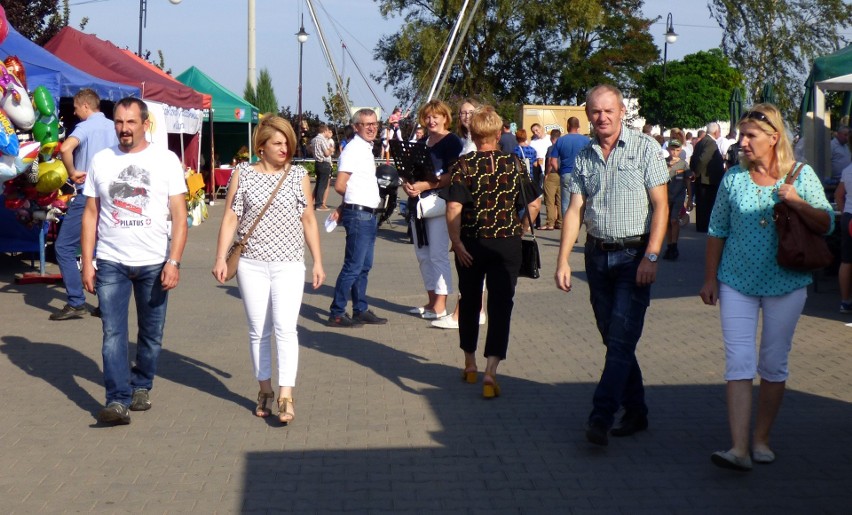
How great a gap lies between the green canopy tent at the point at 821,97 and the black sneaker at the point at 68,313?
866 centimetres

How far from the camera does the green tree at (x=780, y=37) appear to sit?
2303 inches

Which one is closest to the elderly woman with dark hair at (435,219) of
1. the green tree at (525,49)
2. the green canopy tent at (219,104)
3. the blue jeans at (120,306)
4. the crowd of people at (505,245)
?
the crowd of people at (505,245)

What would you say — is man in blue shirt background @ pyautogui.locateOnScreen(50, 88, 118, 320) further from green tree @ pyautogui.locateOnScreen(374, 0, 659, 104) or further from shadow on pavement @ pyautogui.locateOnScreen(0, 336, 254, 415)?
green tree @ pyautogui.locateOnScreen(374, 0, 659, 104)

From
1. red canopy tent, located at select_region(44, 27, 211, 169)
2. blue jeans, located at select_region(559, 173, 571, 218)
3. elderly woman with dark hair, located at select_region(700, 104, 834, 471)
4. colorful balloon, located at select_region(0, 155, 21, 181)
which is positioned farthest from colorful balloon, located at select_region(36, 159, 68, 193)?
elderly woman with dark hair, located at select_region(700, 104, 834, 471)

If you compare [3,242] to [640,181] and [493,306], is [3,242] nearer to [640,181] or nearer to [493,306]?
[493,306]

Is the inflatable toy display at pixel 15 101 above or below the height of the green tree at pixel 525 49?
below

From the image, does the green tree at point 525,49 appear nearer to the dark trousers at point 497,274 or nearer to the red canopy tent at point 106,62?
the red canopy tent at point 106,62

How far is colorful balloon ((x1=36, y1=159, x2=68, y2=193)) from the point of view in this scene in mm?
10648

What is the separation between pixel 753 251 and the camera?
17.3 ft

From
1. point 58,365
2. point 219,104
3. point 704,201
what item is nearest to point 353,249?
point 58,365

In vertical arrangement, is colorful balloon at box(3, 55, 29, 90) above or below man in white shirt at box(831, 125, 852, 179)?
above

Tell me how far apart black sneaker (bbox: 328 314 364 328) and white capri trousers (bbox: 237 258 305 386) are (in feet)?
10.7

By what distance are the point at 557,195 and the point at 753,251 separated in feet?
45.9

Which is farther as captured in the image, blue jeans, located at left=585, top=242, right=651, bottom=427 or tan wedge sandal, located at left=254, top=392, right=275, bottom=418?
tan wedge sandal, located at left=254, top=392, right=275, bottom=418
